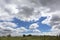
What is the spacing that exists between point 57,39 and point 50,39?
4.92 feet

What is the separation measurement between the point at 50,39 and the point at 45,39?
3.21ft

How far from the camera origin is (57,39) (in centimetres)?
2806

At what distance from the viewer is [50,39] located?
90.8 feet

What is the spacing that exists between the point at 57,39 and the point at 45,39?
96.3 inches
